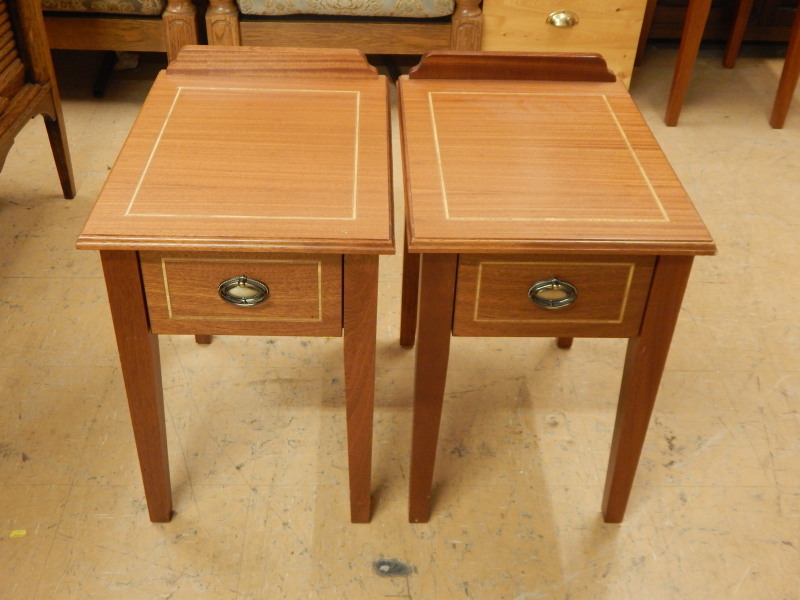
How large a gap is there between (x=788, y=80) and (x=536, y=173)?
1.88 metres

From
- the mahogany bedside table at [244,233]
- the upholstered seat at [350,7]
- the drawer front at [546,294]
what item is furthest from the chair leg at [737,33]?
the drawer front at [546,294]

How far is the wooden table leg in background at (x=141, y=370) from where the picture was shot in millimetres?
1355

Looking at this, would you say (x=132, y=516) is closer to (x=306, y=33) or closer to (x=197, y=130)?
(x=197, y=130)

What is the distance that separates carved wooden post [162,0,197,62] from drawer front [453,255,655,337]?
5.62 ft

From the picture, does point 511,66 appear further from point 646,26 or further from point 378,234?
point 646,26

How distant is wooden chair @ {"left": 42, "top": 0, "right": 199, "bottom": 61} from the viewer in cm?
274

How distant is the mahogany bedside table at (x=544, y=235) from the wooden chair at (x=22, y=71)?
104 centimetres

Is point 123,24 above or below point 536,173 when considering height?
below

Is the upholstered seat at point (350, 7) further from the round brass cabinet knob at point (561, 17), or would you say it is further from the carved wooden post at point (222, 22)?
the round brass cabinet knob at point (561, 17)

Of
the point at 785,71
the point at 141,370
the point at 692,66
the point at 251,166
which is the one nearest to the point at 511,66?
the point at 251,166

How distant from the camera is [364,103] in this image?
1.69 meters

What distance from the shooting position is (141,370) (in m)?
1.47

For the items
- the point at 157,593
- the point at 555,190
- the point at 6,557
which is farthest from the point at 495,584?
the point at 6,557

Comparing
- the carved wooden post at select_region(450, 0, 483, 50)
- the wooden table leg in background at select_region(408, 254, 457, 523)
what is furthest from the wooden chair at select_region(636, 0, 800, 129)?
the wooden table leg in background at select_region(408, 254, 457, 523)
